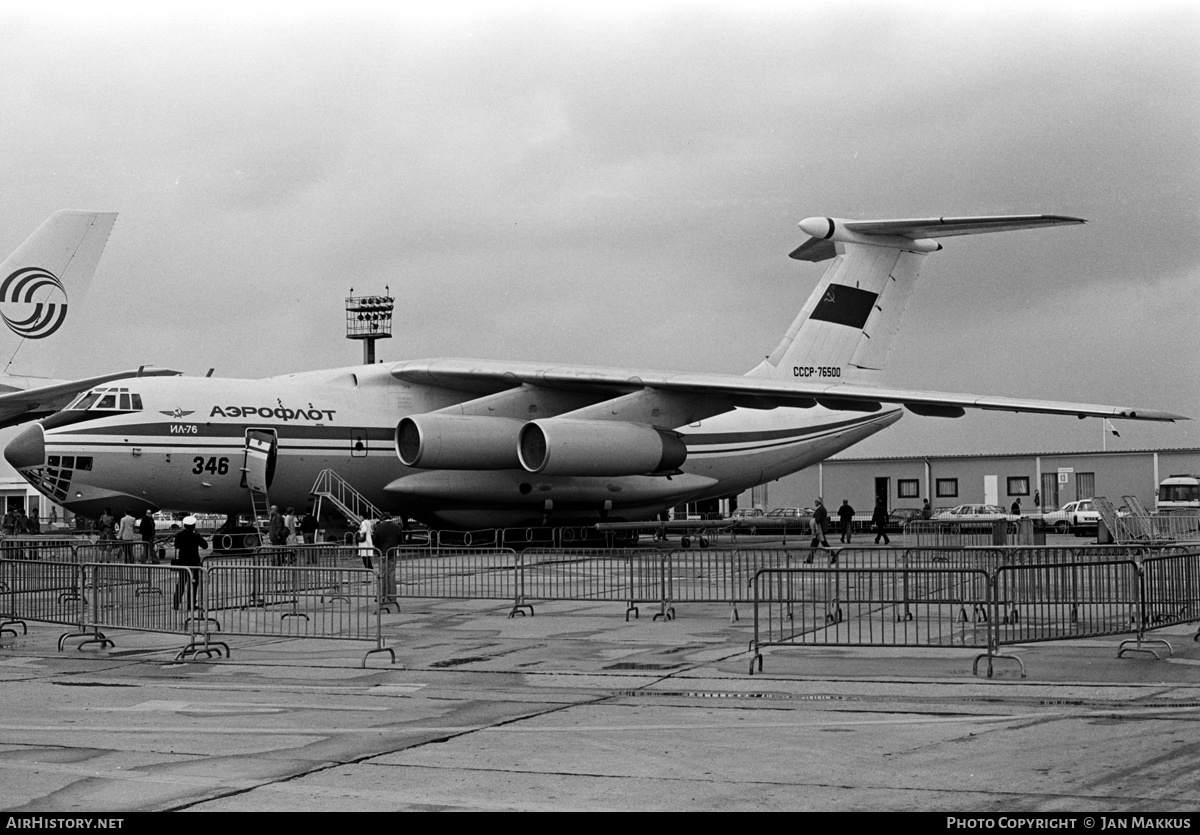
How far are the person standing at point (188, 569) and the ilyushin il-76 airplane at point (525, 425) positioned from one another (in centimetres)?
965

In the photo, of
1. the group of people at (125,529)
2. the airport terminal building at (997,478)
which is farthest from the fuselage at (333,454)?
the airport terminal building at (997,478)

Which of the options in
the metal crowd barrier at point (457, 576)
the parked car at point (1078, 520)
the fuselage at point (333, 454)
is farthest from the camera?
the parked car at point (1078, 520)

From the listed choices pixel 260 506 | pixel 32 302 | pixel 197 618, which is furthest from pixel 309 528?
pixel 197 618

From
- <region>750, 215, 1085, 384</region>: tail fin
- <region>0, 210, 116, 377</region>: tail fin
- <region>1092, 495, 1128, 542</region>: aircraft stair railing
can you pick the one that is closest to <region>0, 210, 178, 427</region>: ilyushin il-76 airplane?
<region>0, 210, 116, 377</region>: tail fin

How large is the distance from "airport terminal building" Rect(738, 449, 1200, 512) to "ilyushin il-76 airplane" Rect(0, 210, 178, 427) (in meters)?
31.4

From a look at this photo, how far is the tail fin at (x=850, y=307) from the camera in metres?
30.3

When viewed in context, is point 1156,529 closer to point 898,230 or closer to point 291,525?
point 898,230

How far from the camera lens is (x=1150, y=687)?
28.8 ft

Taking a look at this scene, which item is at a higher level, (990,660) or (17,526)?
(17,526)

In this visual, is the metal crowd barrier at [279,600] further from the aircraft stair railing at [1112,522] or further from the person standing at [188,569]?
the aircraft stair railing at [1112,522]

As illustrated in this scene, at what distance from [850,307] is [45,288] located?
1849 cm

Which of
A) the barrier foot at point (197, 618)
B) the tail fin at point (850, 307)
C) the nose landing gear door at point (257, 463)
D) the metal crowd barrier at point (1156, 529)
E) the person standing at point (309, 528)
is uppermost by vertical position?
the tail fin at point (850, 307)

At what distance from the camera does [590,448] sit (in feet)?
83.1

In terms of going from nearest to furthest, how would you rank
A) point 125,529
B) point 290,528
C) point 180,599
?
point 180,599 < point 125,529 < point 290,528
